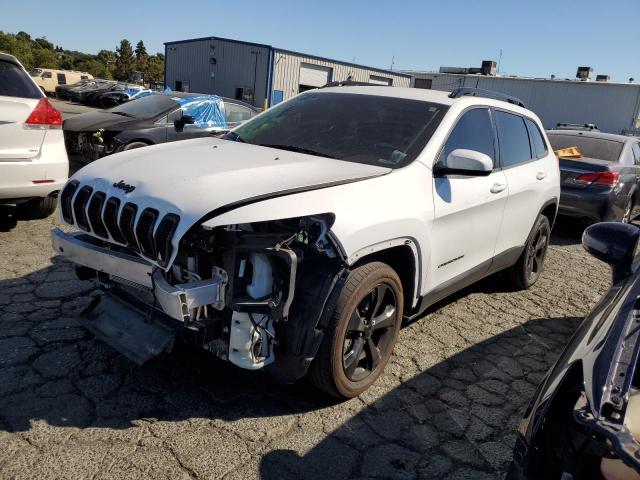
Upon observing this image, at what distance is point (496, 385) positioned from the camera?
131 inches

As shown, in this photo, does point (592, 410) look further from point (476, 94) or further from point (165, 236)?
point (476, 94)

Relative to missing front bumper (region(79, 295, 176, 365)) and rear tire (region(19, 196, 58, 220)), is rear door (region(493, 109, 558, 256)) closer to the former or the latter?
missing front bumper (region(79, 295, 176, 365))

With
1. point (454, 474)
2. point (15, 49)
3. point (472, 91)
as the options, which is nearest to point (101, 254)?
point (454, 474)

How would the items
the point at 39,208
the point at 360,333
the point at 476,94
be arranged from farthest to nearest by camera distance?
the point at 39,208
the point at 476,94
the point at 360,333

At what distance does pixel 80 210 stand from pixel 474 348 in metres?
2.87

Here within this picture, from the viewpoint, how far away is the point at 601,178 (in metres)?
7.27

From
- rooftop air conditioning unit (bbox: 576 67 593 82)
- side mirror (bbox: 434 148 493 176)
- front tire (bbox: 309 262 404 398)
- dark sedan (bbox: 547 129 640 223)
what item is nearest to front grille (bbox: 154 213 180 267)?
front tire (bbox: 309 262 404 398)

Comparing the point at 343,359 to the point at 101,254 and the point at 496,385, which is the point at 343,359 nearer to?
the point at 496,385

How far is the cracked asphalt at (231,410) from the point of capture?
7.74 feet

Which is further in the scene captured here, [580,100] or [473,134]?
[580,100]

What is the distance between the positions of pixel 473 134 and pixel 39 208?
4688 mm

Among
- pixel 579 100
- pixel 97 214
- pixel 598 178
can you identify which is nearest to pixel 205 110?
pixel 598 178

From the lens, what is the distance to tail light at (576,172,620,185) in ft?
23.8

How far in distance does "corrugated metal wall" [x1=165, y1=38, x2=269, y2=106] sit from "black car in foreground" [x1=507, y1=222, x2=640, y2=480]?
29.6 meters
